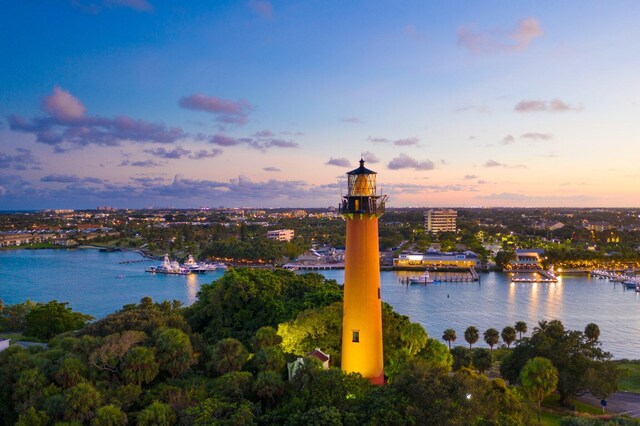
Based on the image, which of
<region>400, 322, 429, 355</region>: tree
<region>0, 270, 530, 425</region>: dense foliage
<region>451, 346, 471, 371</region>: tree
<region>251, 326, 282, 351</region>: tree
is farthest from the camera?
<region>451, 346, 471, 371</region>: tree

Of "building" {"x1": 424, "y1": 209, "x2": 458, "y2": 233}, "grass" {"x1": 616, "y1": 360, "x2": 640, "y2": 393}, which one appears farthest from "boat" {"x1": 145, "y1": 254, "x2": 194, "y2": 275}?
"building" {"x1": 424, "y1": 209, "x2": 458, "y2": 233}

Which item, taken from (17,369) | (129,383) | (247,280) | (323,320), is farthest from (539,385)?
(17,369)

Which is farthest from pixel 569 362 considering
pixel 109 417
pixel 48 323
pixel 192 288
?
pixel 192 288

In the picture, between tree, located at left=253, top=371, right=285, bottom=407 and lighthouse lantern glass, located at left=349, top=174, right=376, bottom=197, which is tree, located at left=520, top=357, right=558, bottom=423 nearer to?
lighthouse lantern glass, located at left=349, top=174, right=376, bottom=197

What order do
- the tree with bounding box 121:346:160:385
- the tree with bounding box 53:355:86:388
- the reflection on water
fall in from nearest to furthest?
the tree with bounding box 53:355:86:388 → the tree with bounding box 121:346:160:385 → the reflection on water

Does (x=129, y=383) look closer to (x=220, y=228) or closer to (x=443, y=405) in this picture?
(x=443, y=405)

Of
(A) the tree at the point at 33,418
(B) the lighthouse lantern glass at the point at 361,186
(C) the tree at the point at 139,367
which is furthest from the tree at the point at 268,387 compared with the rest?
(B) the lighthouse lantern glass at the point at 361,186
